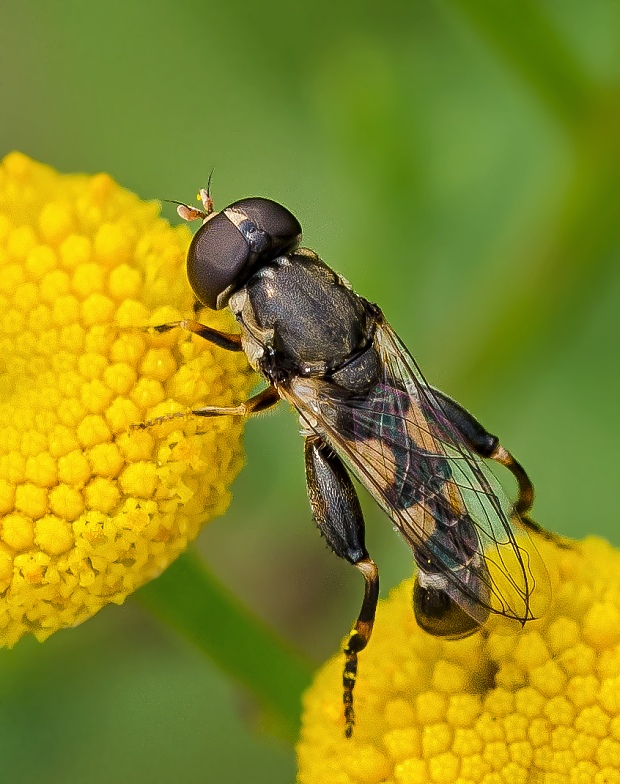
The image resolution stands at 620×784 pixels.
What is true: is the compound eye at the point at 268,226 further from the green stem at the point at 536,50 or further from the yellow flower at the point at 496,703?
the green stem at the point at 536,50

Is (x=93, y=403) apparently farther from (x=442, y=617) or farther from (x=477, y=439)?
(x=477, y=439)

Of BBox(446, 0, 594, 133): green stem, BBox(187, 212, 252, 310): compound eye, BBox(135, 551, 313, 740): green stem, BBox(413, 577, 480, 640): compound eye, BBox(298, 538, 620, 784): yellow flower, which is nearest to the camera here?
BBox(298, 538, 620, 784): yellow flower

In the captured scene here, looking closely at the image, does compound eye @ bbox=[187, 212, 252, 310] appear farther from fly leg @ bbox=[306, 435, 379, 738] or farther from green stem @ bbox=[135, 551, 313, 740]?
green stem @ bbox=[135, 551, 313, 740]

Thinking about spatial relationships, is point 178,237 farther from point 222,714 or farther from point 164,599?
point 222,714

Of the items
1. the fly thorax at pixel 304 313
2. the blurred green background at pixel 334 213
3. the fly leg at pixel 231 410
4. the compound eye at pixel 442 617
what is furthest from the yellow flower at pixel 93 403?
the blurred green background at pixel 334 213

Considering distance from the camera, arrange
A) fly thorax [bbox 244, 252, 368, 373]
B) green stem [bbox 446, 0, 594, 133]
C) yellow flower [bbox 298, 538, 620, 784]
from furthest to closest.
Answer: green stem [bbox 446, 0, 594, 133] < fly thorax [bbox 244, 252, 368, 373] < yellow flower [bbox 298, 538, 620, 784]

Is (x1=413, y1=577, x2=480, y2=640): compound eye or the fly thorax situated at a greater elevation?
the fly thorax

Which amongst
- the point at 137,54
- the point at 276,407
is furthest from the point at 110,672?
the point at 137,54

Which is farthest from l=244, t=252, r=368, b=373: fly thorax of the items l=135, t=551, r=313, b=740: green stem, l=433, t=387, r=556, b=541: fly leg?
l=135, t=551, r=313, b=740: green stem
